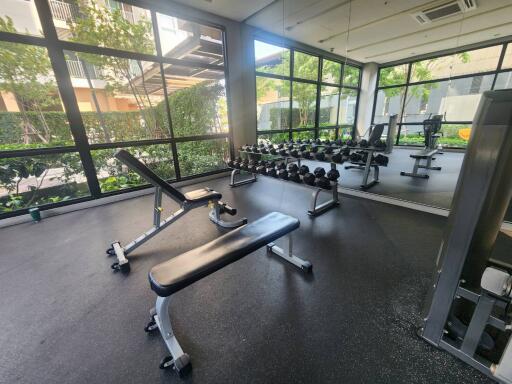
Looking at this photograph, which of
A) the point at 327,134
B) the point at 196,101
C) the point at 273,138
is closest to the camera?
the point at 196,101

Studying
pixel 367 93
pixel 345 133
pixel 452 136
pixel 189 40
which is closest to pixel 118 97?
pixel 189 40

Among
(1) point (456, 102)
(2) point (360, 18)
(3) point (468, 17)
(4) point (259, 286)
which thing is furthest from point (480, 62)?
(4) point (259, 286)

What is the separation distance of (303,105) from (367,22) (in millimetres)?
1914

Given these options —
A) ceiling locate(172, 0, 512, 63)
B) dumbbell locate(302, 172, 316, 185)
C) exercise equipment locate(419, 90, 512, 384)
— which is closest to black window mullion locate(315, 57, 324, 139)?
ceiling locate(172, 0, 512, 63)

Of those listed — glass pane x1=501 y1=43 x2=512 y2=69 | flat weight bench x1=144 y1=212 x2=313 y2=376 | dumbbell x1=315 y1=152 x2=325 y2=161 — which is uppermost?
glass pane x1=501 y1=43 x2=512 y2=69

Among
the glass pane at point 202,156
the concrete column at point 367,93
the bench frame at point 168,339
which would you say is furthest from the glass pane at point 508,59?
the bench frame at point 168,339

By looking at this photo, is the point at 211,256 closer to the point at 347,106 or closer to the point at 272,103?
the point at 272,103

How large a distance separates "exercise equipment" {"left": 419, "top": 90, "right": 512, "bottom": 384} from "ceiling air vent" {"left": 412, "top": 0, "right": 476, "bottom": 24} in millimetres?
3820

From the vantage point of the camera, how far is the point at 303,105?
17.1 ft

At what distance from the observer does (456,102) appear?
3104mm

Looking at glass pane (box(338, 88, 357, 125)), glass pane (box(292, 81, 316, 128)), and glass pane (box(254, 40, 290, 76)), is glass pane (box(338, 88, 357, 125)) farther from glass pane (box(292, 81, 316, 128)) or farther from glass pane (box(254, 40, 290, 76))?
glass pane (box(254, 40, 290, 76))

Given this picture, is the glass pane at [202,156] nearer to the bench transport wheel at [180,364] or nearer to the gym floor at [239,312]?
the gym floor at [239,312]

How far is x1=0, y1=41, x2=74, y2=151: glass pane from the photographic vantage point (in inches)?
93.7

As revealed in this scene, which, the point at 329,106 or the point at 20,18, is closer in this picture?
the point at 20,18
